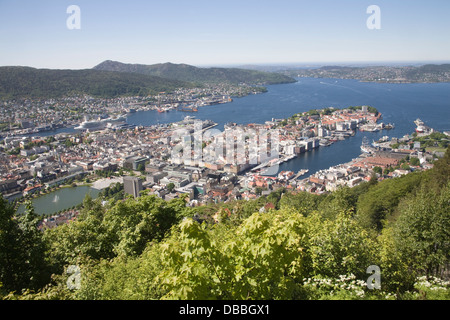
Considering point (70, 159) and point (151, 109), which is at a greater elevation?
point (151, 109)

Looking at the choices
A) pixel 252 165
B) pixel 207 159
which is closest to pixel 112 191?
pixel 207 159

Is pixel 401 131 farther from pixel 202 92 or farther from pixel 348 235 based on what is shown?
pixel 202 92

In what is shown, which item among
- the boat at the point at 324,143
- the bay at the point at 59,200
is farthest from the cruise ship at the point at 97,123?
the boat at the point at 324,143

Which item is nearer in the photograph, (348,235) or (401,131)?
(348,235)

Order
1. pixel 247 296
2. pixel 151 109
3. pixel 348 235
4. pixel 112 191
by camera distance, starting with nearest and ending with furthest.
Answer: pixel 247 296, pixel 348 235, pixel 112 191, pixel 151 109

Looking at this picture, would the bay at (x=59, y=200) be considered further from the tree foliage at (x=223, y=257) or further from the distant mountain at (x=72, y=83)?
the distant mountain at (x=72, y=83)

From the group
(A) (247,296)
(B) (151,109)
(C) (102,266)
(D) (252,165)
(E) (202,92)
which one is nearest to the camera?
(A) (247,296)

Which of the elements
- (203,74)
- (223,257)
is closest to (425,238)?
(223,257)
